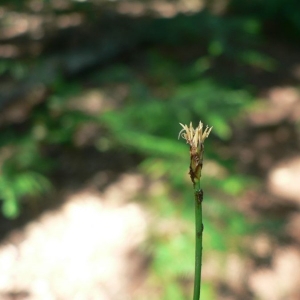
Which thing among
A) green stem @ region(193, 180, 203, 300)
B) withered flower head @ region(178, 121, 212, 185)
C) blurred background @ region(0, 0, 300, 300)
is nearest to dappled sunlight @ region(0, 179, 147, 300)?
blurred background @ region(0, 0, 300, 300)

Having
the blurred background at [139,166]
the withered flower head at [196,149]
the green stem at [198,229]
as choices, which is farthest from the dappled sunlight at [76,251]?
the withered flower head at [196,149]

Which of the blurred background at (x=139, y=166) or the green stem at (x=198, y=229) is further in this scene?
the blurred background at (x=139, y=166)

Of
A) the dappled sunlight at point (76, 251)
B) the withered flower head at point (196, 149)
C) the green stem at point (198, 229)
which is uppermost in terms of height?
the dappled sunlight at point (76, 251)

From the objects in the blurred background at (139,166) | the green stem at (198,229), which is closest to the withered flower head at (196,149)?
the green stem at (198,229)

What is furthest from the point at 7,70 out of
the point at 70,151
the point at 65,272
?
the point at 65,272

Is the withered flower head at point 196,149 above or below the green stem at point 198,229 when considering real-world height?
above

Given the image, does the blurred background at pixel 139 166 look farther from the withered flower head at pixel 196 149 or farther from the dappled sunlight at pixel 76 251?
the withered flower head at pixel 196 149

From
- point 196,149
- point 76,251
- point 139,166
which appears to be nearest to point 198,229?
point 196,149

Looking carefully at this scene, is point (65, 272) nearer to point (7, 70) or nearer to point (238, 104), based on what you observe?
point (238, 104)

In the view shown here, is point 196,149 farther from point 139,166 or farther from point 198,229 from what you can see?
point 139,166
